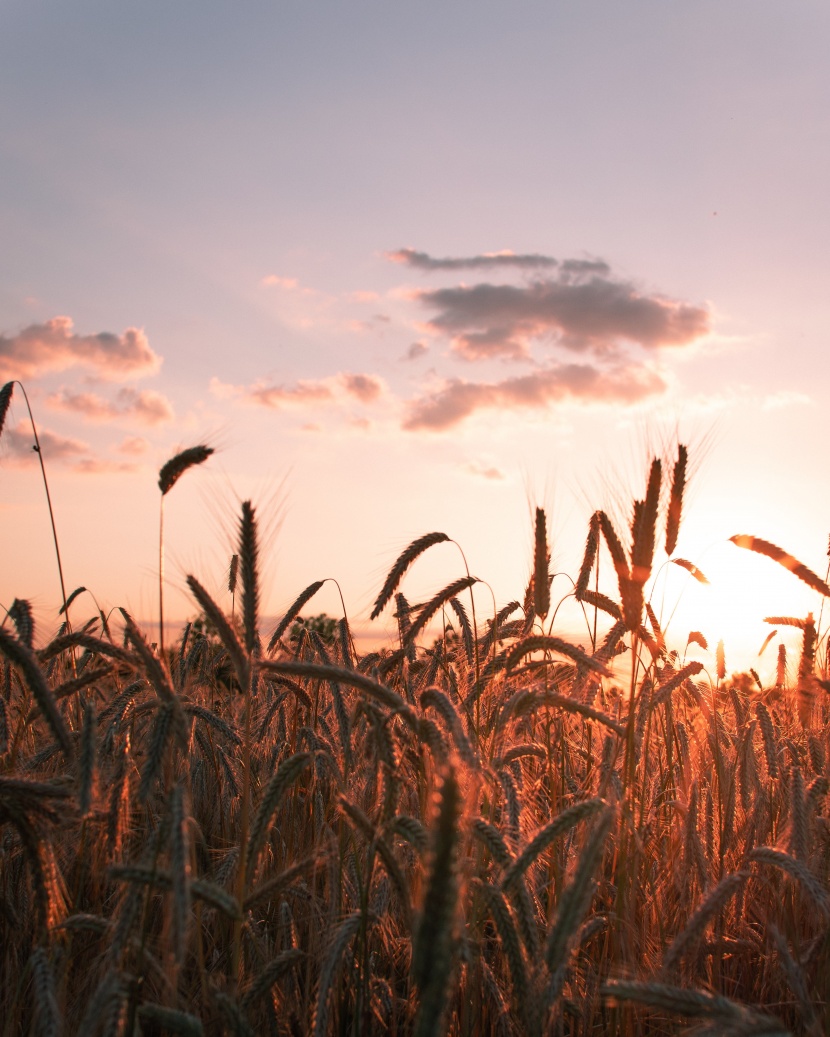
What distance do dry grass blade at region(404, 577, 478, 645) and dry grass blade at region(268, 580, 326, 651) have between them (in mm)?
1058

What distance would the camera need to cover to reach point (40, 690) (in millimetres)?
2322

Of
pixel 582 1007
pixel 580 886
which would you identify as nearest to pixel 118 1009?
pixel 580 886

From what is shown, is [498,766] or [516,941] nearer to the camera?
[516,941]

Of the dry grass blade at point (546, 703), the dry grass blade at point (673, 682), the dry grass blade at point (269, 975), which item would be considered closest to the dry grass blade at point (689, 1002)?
the dry grass blade at point (269, 975)

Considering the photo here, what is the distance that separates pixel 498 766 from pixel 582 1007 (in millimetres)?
857

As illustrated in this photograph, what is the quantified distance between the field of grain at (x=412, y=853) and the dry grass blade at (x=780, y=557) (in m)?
0.02

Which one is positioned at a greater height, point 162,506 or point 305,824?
point 162,506

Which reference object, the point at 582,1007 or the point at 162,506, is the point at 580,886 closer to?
the point at 582,1007

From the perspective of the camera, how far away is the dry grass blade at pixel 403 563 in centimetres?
411

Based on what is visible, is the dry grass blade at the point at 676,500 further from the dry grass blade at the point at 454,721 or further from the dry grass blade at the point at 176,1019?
the dry grass blade at the point at 176,1019

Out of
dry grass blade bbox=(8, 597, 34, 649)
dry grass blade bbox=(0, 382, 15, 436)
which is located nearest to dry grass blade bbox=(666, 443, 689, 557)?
dry grass blade bbox=(8, 597, 34, 649)

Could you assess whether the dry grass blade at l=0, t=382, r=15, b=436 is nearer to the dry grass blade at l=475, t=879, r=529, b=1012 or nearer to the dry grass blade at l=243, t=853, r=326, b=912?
the dry grass blade at l=243, t=853, r=326, b=912

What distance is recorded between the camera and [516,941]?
2223 millimetres

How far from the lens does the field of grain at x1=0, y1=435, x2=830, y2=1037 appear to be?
222 cm
